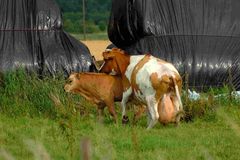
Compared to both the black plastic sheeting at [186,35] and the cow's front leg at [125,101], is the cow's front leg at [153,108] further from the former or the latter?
the black plastic sheeting at [186,35]

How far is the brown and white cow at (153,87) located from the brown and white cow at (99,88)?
0.20 m

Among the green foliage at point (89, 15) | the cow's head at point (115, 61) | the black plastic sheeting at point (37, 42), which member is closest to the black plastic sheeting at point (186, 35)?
the black plastic sheeting at point (37, 42)

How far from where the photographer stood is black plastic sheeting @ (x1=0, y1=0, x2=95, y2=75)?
11336 millimetres

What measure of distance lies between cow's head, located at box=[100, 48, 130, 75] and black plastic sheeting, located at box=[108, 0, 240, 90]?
296cm

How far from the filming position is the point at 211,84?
40.1 feet

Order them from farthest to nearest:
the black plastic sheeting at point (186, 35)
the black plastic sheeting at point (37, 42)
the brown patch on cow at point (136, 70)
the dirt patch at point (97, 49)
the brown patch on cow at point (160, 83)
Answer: the dirt patch at point (97, 49) < the black plastic sheeting at point (186, 35) < the black plastic sheeting at point (37, 42) < the brown patch on cow at point (136, 70) < the brown patch on cow at point (160, 83)

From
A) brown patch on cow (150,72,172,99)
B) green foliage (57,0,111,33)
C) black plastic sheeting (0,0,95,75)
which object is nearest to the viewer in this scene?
brown patch on cow (150,72,172,99)

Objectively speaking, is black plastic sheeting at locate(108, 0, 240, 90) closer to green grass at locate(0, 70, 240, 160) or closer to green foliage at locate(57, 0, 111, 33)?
green grass at locate(0, 70, 240, 160)

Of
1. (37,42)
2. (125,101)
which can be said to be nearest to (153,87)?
(125,101)

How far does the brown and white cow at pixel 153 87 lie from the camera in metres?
8.17

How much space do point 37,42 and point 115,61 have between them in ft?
9.95

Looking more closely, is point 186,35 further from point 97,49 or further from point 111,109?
point 97,49

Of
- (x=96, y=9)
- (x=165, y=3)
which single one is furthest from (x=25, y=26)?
(x=96, y=9)

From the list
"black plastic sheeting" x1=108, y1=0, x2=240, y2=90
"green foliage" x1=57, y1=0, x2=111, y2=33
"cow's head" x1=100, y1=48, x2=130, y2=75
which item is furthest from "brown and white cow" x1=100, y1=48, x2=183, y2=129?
"green foliage" x1=57, y1=0, x2=111, y2=33
